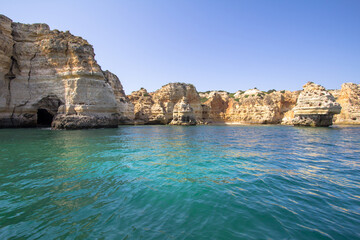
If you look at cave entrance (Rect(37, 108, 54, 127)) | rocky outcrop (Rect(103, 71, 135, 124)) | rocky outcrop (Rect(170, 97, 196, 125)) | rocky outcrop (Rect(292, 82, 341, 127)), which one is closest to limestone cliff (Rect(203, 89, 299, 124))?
rocky outcrop (Rect(170, 97, 196, 125))

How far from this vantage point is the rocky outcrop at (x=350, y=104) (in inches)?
1638

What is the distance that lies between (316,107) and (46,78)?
4453 cm

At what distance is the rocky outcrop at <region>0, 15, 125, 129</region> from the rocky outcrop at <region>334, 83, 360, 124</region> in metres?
55.5

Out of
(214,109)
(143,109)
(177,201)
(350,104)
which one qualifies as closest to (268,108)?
(214,109)

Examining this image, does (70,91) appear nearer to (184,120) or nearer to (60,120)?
(60,120)

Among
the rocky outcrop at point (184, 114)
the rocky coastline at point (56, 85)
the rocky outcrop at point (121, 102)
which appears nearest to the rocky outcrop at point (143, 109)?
the rocky outcrop at point (121, 102)

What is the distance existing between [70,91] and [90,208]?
26.2 metres

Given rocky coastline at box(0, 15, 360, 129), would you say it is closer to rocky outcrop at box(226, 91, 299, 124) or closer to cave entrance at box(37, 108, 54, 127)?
cave entrance at box(37, 108, 54, 127)

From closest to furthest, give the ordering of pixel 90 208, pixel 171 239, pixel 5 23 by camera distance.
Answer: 1. pixel 171 239
2. pixel 90 208
3. pixel 5 23

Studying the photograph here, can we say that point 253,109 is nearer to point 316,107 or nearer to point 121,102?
point 316,107

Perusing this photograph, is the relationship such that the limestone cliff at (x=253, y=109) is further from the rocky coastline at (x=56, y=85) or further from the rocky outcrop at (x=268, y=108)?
the rocky coastline at (x=56, y=85)

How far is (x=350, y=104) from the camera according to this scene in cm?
4216

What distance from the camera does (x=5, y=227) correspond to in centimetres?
296

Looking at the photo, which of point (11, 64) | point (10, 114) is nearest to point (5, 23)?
point (11, 64)
